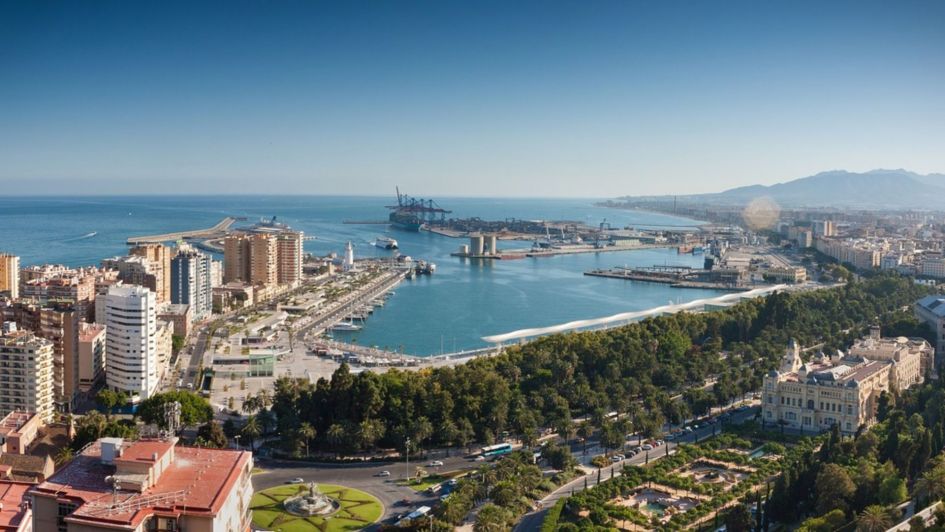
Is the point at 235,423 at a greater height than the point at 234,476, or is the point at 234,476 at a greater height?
the point at 234,476

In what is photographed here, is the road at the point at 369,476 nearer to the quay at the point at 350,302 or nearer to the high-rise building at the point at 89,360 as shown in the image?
the high-rise building at the point at 89,360

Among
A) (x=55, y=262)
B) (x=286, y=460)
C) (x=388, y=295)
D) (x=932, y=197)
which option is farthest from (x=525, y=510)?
(x=932, y=197)

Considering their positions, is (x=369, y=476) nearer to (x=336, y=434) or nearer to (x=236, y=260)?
(x=336, y=434)

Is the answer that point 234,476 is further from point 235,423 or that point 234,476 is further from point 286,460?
point 235,423

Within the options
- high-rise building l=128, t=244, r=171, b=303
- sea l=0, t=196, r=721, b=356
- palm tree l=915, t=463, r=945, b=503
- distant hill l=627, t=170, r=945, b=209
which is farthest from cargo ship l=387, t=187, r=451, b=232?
distant hill l=627, t=170, r=945, b=209

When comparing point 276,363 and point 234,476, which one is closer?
point 234,476

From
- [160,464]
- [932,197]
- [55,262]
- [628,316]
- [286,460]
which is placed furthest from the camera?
[932,197]

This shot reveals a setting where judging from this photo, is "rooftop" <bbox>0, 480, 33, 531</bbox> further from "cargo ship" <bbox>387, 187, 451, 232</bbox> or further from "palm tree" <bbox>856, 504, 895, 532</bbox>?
"cargo ship" <bbox>387, 187, 451, 232</bbox>

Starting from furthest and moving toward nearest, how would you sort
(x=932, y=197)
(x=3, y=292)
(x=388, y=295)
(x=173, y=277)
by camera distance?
(x=932, y=197) → (x=388, y=295) → (x=173, y=277) → (x=3, y=292)
